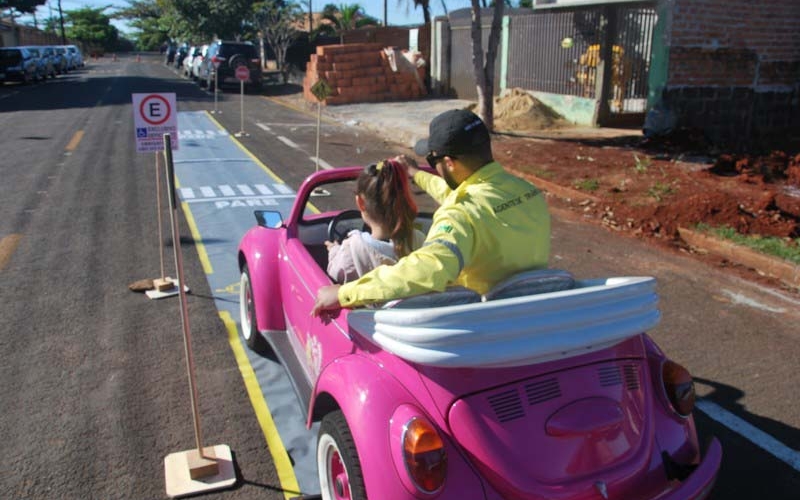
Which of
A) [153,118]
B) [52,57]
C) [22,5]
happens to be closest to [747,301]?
[153,118]

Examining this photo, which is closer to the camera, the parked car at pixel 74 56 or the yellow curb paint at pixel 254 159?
the yellow curb paint at pixel 254 159

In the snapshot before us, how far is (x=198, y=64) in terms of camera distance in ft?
114

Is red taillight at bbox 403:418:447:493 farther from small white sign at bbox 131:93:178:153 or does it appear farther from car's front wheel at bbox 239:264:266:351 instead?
small white sign at bbox 131:93:178:153

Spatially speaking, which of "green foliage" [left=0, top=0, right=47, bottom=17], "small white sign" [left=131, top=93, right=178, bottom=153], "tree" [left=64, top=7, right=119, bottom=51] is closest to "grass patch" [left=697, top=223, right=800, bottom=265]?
"small white sign" [left=131, top=93, right=178, bottom=153]

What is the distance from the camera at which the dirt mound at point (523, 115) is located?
17188 mm

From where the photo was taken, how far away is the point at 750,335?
530 cm

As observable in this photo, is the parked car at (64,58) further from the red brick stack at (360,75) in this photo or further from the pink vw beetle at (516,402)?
the pink vw beetle at (516,402)

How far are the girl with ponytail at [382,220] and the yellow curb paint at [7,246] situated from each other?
5001 mm

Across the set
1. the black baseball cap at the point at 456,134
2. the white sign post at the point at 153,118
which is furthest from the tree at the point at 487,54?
the black baseball cap at the point at 456,134

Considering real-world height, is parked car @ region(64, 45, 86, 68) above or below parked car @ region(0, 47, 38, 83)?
above

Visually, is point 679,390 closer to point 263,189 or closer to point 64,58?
point 263,189

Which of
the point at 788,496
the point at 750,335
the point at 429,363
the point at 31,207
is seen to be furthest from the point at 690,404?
the point at 31,207

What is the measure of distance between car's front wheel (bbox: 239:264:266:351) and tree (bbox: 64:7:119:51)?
111 m

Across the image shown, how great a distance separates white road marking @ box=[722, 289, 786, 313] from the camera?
232 inches
